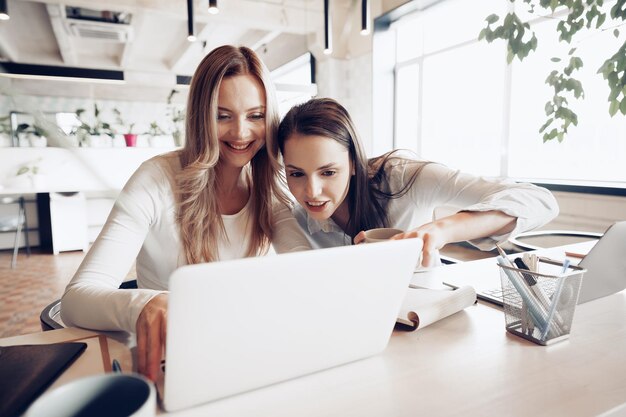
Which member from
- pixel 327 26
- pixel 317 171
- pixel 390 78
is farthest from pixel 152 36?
pixel 317 171

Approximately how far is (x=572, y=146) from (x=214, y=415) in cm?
450

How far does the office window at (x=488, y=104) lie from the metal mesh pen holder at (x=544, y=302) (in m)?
3.24

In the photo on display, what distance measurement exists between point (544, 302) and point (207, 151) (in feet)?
2.87

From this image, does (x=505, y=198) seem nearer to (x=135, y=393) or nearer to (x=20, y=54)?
(x=135, y=393)

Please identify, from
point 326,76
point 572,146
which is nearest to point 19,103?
point 572,146

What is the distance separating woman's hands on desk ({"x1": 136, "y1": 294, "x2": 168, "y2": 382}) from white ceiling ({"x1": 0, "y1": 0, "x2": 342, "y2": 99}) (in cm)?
434

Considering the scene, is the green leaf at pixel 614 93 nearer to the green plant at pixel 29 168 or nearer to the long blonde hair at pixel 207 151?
the long blonde hair at pixel 207 151

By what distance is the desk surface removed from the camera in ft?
1.78

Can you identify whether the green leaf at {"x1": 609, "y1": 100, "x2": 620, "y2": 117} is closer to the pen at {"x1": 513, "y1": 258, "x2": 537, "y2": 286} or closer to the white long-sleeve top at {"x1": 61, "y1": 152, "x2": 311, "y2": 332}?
the pen at {"x1": 513, "y1": 258, "x2": 537, "y2": 286}

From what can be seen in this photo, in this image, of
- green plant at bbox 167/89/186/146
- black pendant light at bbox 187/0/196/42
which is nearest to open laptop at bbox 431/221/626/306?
black pendant light at bbox 187/0/196/42

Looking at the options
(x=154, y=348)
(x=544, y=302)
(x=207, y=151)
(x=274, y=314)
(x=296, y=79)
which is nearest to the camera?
(x=274, y=314)

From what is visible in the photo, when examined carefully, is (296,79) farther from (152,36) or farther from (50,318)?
(50,318)

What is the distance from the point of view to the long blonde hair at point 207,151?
1.16 m

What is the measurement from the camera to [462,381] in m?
0.61
